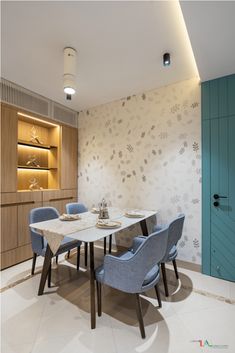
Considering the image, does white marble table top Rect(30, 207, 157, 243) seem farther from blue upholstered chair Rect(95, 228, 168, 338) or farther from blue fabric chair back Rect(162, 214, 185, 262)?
blue fabric chair back Rect(162, 214, 185, 262)

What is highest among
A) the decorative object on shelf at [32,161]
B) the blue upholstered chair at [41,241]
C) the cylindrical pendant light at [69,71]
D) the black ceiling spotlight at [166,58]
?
the black ceiling spotlight at [166,58]

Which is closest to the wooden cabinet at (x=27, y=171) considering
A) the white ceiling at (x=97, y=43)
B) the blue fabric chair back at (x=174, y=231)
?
the white ceiling at (x=97, y=43)

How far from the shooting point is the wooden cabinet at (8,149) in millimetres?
2588

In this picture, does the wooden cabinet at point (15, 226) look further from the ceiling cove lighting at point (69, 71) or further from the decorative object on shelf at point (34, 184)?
the ceiling cove lighting at point (69, 71)

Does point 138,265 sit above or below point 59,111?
below

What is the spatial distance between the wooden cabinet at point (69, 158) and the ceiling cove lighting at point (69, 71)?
1667 millimetres

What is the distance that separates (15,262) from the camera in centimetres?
270

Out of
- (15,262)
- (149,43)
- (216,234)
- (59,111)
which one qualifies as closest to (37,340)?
(15,262)

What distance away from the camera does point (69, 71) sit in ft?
6.36

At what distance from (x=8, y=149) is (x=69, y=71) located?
146cm

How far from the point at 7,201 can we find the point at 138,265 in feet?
6.99

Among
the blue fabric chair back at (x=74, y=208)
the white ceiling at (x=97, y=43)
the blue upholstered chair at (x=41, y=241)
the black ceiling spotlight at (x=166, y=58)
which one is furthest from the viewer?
the blue fabric chair back at (x=74, y=208)

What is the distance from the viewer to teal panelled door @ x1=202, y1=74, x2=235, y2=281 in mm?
2293

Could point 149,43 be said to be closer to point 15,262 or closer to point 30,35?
point 30,35
